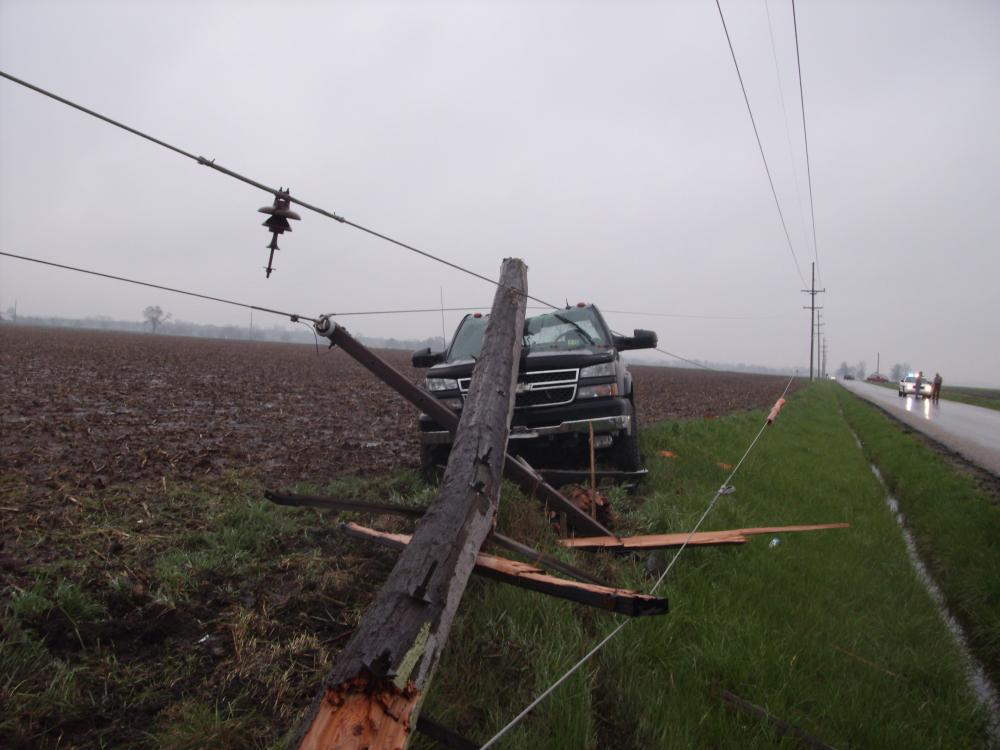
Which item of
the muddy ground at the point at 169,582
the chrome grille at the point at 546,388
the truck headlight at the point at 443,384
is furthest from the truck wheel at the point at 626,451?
the muddy ground at the point at 169,582

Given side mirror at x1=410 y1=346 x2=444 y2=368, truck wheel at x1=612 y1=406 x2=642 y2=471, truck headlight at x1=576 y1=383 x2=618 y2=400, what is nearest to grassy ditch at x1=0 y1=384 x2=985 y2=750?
truck wheel at x1=612 y1=406 x2=642 y2=471

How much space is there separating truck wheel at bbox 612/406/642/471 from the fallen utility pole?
159cm

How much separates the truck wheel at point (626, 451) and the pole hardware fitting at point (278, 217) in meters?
3.80

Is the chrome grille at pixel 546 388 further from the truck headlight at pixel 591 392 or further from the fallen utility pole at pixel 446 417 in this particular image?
the fallen utility pole at pixel 446 417

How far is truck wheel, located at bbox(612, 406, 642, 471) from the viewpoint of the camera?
614 centimetres

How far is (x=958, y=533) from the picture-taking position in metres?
5.79

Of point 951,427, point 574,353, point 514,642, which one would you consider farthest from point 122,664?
point 951,427

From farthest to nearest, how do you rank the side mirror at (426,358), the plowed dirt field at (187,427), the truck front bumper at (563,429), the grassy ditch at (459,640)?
the side mirror at (426,358), the plowed dirt field at (187,427), the truck front bumper at (563,429), the grassy ditch at (459,640)

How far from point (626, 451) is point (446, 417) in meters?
2.49

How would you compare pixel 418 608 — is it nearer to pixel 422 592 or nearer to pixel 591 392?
pixel 422 592

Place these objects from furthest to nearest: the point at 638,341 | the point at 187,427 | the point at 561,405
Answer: the point at 187,427, the point at 638,341, the point at 561,405

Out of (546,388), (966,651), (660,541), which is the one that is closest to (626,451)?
(546,388)

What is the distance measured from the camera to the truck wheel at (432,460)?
6336 mm

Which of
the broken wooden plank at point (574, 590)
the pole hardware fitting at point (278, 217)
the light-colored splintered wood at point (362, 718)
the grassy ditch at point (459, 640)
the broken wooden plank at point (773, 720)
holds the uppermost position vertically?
the pole hardware fitting at point (278, 217)
